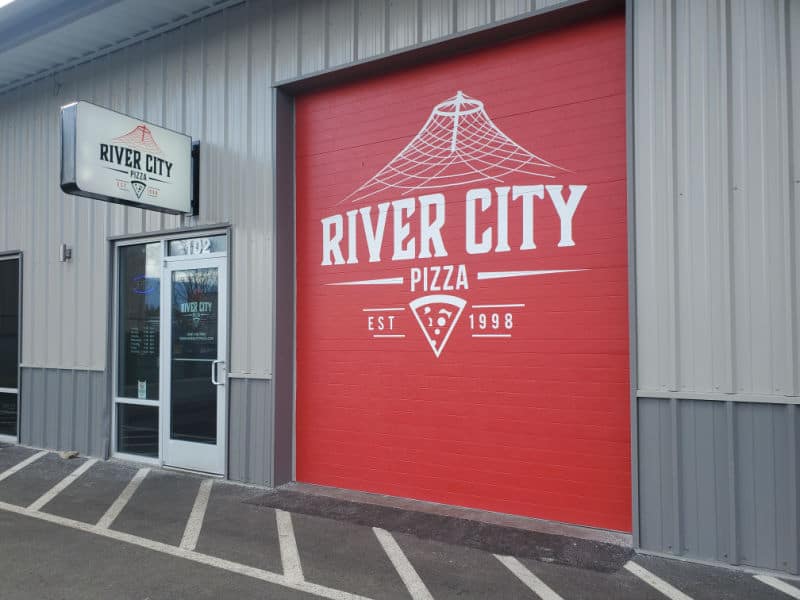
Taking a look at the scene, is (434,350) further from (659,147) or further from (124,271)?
(124,271)

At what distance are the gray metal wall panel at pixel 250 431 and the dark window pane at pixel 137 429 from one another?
1400 millimetres

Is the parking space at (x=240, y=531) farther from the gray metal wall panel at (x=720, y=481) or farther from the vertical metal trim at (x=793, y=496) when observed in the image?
the vertical metal trim at (x=793, y=496)

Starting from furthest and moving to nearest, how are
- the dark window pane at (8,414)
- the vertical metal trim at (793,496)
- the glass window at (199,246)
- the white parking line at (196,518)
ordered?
1. the dark window pane at (8,414)
2. the glass window at (199,246)
3. the white parking line at (196,518)
4. the vertical metal trim at (793,496)

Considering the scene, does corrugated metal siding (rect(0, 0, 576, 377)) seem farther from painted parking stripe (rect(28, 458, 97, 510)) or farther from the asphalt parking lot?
the asphalt parking lot

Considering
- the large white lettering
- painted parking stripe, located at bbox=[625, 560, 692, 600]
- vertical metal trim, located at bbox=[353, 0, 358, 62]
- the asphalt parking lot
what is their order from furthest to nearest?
1. vertical metal trim, located at bbox=[353, 0, 358, 62]
2. the large white lettering
3. the asphalt parking lot
4. painted parking stripe, located at bbox=[625, 560, 692, 600]

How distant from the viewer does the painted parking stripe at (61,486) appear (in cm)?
632

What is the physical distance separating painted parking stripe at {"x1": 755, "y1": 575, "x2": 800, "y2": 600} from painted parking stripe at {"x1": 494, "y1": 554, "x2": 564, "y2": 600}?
1.40 metres

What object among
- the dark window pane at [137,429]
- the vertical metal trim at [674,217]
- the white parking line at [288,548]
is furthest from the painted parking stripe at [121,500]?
the vertical metal trim at [674,217]

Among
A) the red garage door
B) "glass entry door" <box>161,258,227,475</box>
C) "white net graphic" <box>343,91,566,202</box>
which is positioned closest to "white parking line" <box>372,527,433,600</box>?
the red garage door

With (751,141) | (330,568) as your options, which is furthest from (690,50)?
(330,568)

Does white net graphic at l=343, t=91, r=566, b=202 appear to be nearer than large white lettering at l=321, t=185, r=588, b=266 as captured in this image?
No

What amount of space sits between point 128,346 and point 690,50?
6.91 m

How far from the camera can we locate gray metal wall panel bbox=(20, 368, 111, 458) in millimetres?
8336

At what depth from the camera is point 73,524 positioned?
568 centimetres
